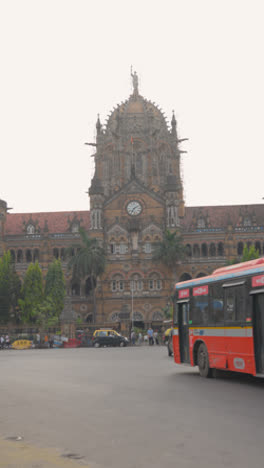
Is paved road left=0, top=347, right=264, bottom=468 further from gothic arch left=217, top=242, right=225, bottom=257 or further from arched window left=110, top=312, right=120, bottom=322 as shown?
gothic arch left=217, top=242, right=225, bottom=257

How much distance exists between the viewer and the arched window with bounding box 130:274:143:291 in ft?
222

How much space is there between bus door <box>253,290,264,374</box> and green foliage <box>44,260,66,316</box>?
168 ft

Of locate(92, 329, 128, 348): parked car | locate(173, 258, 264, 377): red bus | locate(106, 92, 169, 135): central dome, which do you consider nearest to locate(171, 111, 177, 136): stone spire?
locate(106, 92, 169, 135): central dome

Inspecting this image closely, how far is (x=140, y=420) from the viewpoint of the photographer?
Result: 31.6 ft

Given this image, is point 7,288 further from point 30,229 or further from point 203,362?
point 203,362

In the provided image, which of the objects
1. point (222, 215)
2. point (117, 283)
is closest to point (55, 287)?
point (117, 283)

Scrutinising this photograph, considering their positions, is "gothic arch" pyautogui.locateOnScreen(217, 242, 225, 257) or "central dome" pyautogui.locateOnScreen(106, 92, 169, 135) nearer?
"gothic arch" pyautogui.locateOnScreen(217, 242, 225, 257)

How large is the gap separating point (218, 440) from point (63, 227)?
6949cm

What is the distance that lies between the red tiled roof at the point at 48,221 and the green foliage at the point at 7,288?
8209 mm

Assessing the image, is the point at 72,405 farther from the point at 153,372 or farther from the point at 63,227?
the point at 63,227

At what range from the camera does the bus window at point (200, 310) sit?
55.9ft

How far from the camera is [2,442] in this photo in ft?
26.4

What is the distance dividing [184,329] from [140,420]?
9.36m

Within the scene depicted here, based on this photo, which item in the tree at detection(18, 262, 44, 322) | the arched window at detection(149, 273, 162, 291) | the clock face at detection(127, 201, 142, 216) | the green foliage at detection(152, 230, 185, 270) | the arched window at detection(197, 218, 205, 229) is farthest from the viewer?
the arched window at detection(197, 218, 205, 229)
